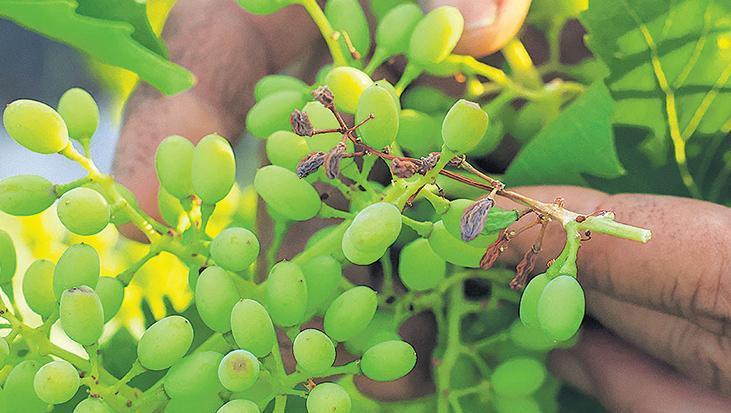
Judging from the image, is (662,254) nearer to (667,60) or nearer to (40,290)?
(667,60)

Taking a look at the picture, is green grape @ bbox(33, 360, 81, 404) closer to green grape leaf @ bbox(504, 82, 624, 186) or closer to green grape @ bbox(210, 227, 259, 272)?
green grape @ bbox(210, 227, 259, 272)

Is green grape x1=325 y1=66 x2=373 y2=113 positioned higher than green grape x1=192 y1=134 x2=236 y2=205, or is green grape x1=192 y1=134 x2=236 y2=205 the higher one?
green grape x1=325 y1=66 x2=373 y2=113

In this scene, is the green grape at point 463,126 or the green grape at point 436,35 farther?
the green grape at point 436,35

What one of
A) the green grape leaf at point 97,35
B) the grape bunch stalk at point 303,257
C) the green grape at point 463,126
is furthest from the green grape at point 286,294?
the green grape leaf at point 97,35

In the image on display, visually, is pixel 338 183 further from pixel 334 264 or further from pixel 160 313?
pixel 160 313

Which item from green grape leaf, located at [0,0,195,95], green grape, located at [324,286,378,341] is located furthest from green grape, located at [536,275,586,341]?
green grape leaf, located at [0,0,195,95]

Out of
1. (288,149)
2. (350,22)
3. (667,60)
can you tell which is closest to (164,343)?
(288,149)


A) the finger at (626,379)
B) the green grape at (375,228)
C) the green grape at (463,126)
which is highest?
the green grape at (463,126)

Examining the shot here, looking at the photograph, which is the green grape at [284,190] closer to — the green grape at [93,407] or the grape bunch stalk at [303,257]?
the grape bunch stalk at [303,257]
